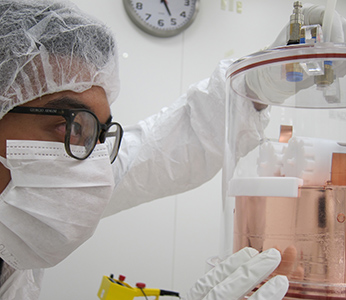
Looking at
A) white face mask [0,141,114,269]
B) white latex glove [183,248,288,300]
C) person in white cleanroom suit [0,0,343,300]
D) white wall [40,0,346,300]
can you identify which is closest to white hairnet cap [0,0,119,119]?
person in white cleanroom suit [0,0,343,300]

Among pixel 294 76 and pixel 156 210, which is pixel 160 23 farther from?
pixel 294 76

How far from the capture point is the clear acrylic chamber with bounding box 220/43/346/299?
0.58 metres

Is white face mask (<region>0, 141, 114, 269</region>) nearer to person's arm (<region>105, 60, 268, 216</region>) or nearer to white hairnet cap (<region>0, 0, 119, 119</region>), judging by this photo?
white hairnet cap (<region>0, 0, 119, 119</region>)

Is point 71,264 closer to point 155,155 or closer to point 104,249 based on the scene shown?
point 104,249

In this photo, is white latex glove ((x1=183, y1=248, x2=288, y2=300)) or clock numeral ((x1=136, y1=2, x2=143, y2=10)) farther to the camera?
clock numeral ((x1=136, y1=2, x2=143, y2=10))

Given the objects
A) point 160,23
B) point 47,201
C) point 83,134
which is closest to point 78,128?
point 83,134


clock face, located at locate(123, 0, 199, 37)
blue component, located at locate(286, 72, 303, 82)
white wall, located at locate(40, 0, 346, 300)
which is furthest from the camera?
clock face, located at locate(123, 0, 199, 37)

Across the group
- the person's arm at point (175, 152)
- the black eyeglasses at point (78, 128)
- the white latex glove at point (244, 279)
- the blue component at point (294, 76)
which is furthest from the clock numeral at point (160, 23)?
the white latex glove at point (244, 279)

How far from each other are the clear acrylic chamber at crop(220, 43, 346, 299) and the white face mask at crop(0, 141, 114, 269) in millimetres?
286

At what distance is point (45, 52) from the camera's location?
0.74 meters

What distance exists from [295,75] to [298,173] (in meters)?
0.18

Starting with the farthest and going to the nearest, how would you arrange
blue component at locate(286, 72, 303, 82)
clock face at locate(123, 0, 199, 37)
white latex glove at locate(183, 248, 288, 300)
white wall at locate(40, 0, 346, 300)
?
1. clock face at locate(123, 0, 199, 37)
2. white wall at locate(40, 0, 346, 300)
3. blue component at locate(286, 72, 303, 82)
4. white latex glove at locate(183, 248, 288, 300)

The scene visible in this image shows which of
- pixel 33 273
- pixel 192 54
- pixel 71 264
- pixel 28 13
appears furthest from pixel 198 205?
pixel 28 13

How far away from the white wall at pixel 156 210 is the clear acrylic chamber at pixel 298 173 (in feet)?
2.93
